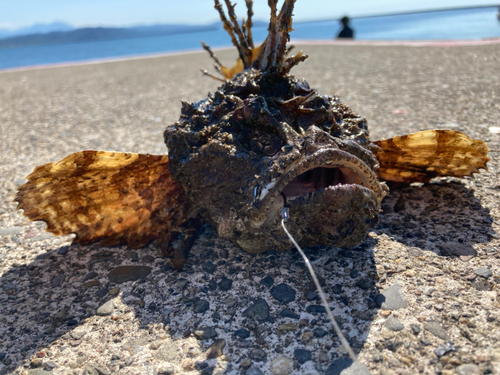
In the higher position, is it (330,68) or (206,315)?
(330,68)

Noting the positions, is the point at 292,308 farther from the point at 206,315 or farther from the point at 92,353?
the point at 92,353

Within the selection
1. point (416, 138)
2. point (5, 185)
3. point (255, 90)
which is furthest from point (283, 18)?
point (5, 185)

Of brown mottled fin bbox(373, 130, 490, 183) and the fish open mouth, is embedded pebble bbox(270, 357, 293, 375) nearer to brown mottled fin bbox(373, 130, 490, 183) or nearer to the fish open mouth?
the fish open mouth

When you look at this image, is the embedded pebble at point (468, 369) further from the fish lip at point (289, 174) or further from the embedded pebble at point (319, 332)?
the fish lip at point (289, 174)

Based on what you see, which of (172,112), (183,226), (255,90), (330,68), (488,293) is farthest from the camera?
(330,68)

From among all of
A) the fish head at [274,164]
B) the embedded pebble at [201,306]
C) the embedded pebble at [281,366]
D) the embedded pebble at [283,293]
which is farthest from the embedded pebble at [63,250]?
the embedded pebble at [281,366]

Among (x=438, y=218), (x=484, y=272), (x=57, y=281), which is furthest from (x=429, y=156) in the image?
(x=57, y=281)
